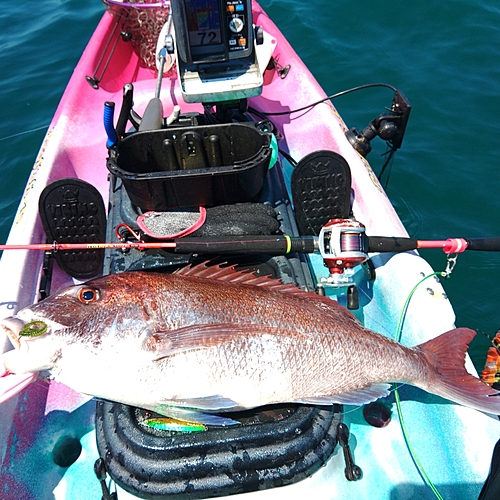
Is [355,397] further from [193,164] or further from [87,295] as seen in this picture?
[193,164]

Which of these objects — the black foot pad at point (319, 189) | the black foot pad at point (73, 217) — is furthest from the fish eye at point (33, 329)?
the black foot pad at point (319, 189)

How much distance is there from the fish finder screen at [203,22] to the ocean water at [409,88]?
105 inches

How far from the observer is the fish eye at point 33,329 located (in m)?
1.66

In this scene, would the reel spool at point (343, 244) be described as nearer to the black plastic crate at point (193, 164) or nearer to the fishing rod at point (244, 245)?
the fishing rod at point (244, 245)

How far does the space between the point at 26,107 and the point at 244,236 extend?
5.36 m

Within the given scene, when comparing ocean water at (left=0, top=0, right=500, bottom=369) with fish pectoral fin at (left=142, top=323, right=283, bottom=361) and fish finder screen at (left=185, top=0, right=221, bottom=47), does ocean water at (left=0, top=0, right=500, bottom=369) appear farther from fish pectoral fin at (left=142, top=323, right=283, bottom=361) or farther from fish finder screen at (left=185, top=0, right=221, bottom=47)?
fish finder screen at (left=185, top=0, right=221, bottom=47)

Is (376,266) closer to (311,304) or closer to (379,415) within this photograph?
(379,415)

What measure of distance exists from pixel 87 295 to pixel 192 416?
737 millimetres

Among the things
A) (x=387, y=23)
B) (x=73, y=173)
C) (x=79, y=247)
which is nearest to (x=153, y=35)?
(x=73, y=173)

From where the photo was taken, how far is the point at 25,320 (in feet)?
5.58

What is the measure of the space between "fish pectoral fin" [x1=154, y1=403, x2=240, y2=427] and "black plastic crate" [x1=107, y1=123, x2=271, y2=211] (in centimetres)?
138

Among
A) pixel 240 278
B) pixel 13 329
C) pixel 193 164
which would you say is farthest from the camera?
pixel 193 164

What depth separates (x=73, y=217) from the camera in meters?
3.05

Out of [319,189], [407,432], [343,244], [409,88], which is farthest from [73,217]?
[409,88]
